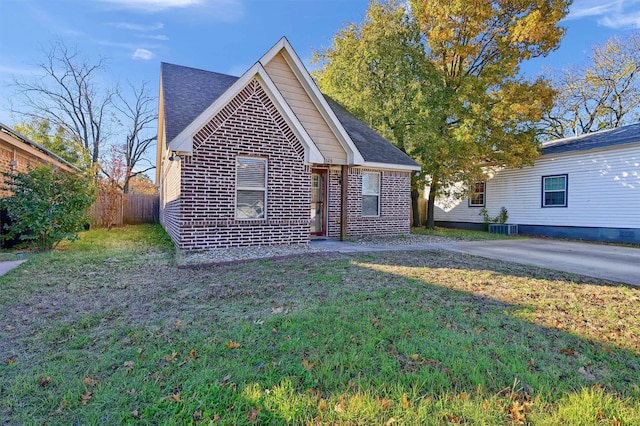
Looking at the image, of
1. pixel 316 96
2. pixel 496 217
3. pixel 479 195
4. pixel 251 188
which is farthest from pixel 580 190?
pixel 251 188

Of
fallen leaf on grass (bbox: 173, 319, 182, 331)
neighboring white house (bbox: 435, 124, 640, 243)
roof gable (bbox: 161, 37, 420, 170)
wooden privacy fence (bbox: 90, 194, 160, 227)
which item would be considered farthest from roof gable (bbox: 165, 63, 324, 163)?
wooden privacy fence (bbox: 90, 194, 160, 227)

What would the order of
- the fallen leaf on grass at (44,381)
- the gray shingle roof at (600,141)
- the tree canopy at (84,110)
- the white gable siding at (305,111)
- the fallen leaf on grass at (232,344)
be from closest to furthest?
1. the fallen leaf on grass at (44,381)
2. the fallen leaf on grass at (232,344)
3. the white gable siding at (305,111)
4. the gray shingle roof at (600,141)
5. the tree canopy at (84,110)

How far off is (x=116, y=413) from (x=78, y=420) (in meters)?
0.21

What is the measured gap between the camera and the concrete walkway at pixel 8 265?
5.85 metres

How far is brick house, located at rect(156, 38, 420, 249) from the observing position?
7.63m

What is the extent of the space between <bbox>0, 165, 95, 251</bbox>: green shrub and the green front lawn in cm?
291

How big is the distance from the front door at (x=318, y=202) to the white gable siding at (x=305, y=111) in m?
0.87

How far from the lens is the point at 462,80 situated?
46.0 ft

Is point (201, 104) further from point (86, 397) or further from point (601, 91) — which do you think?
point (601, 91)

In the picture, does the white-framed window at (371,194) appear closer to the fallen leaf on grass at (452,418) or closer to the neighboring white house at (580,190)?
the neighboring white house at (580,190)

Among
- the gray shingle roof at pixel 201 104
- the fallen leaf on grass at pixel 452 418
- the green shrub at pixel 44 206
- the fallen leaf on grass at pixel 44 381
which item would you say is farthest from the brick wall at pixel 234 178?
the fallen leaf on grass at pixel 452 418

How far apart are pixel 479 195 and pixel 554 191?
3.70 meters

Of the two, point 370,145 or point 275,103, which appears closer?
point 275,103

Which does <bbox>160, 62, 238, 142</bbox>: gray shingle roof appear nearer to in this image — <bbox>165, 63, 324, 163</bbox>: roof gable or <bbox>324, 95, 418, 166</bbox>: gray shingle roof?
<bbox>165, 63, 324, 163</bbox>: roof gable
